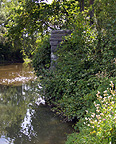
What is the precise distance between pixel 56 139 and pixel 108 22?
14.1ft

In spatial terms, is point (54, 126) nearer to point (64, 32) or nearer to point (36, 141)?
point (36, 141)

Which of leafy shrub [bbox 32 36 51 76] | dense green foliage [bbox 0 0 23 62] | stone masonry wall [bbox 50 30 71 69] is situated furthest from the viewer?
dense green foliage [bbox 0 0 23 62]

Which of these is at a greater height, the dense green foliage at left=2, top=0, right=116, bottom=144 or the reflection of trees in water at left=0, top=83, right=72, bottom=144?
the dense green foliage at left=2, top=0, right=116, bottom=144

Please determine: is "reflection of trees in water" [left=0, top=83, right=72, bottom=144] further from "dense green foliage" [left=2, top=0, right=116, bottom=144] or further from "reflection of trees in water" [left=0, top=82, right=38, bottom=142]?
"dense green foliage" [left=2, top=0, right=116, bottom=144]

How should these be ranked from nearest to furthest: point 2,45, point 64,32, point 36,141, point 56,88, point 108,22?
point 36,141, point 56,88, point 108,22, point 64,32, point 2,45

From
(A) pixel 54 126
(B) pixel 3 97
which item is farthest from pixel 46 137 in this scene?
(B) pixel 3 97

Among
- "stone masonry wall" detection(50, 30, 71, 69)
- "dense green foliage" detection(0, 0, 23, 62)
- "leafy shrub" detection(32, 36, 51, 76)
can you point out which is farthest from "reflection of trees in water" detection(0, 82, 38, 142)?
"dense green foliage" detection(0, 0, 23, 62)

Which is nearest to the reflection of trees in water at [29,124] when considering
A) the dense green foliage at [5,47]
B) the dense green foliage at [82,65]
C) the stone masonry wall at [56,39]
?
the dense green foliage at [82,65]

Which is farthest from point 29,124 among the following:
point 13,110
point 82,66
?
point 82,66

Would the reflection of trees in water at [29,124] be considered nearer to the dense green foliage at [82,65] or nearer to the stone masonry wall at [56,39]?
the dense green foliage at [82,65]

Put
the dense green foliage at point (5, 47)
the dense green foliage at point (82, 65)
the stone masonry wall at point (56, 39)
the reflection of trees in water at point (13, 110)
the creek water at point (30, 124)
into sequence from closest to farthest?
1. the creek water at point (30, 124)
2. the dense green foliage at point (82, 65)
3. the reflection of trees in water at point (13, 110)
4. the stone masonry wall at point (56, 39)
5. the dense green foliage at point (5, 47)

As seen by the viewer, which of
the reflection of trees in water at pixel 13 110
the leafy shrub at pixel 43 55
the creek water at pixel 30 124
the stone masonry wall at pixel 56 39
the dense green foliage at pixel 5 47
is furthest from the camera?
the dense green foliage at pixel 5 47

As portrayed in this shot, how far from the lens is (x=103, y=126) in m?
2.90

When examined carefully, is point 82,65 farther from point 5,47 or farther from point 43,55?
point 5,47
